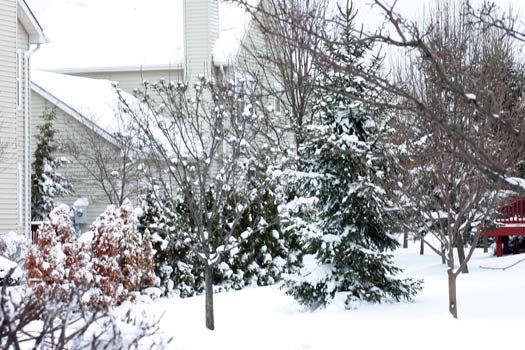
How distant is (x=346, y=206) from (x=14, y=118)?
10042 millimetres

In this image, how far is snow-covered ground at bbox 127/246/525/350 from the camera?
10633 mm

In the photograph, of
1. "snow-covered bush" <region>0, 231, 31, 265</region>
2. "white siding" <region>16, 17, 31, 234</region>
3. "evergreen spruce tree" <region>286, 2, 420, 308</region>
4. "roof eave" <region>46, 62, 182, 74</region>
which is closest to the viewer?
"evergreen spruce tree" <region>286, 2, 420, 308</region>

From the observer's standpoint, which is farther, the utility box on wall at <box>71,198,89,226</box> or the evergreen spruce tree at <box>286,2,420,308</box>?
the utility box on wall at <box>71,198,89,226</box>

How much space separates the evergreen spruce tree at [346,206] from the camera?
13445mm

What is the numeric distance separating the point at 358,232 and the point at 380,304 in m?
1.17

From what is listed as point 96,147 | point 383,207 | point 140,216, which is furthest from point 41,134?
point 383,207

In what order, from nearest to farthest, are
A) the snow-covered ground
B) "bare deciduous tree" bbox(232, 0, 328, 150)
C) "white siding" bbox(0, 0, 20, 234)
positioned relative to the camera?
"bare deciduous tree" bbox(232, 0, 328, 150) < the snow-covered ground < "white siding" bbox(0, 0, 20, 234)

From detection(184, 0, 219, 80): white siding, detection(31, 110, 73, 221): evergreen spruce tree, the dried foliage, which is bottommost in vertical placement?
the dried foliage

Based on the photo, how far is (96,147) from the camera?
23969 mm

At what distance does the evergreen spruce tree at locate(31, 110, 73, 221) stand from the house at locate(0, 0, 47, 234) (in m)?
3.26

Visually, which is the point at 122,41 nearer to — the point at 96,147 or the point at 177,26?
the point at 177,26

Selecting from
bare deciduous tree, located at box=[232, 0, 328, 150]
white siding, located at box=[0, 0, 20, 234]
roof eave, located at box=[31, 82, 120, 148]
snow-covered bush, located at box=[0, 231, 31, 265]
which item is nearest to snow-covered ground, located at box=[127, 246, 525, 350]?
bare deciduous tree, located at box=[232, 0, 328, 150]

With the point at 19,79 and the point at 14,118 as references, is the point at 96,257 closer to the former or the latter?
the point at 14,118

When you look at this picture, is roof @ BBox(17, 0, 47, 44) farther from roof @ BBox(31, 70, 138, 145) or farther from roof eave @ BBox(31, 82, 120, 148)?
roof eave @ BBox(31, 82, 120, 148)
